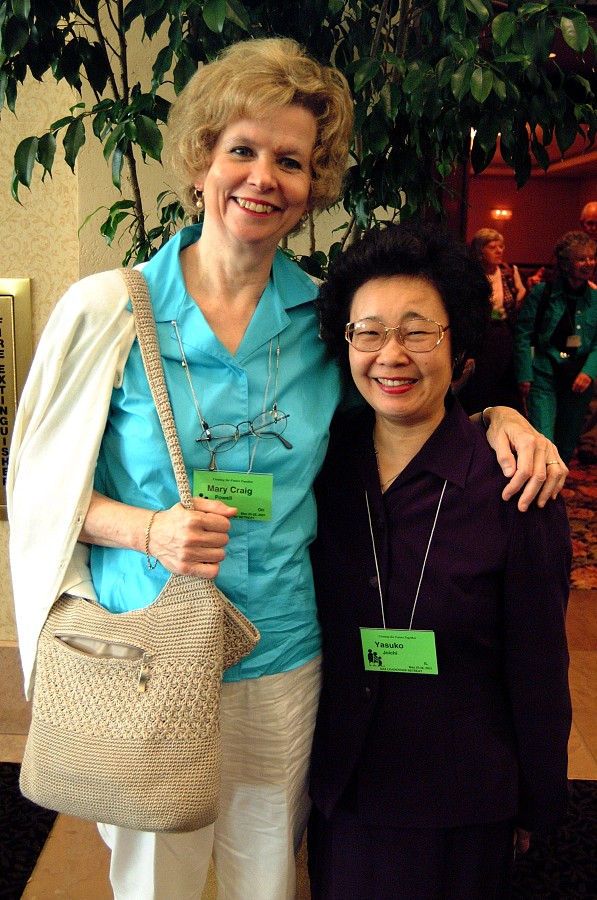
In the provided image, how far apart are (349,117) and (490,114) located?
40 centimetres

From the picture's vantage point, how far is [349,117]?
57.7 inches

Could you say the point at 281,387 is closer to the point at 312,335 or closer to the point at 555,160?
the point at 312,335

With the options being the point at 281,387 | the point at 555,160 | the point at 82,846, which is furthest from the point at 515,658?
the point at 555,160

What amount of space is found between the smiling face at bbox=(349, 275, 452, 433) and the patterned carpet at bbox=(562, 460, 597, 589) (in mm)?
2861

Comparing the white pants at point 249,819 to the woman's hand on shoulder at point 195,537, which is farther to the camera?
the white pants at point 249,819

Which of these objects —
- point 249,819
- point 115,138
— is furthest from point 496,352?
point 249,819

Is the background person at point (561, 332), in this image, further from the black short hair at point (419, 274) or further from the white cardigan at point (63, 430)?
the white cardigan at point (63, 430)

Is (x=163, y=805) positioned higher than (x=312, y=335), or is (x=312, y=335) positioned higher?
(x=312, y=335)

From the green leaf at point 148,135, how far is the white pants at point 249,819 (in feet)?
3.61

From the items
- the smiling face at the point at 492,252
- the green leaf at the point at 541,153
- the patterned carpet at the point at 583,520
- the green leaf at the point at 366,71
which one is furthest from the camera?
the smiling face at the point at 492,252

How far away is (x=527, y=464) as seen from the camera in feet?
4.21

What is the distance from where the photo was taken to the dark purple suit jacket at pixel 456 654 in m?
1.31

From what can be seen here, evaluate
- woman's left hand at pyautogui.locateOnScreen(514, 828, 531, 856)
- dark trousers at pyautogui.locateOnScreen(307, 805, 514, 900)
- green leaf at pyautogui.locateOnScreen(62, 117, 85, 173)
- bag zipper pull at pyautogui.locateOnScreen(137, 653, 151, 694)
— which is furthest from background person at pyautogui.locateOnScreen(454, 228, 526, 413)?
bag zipper pull at pyautogui.locateOnScreen(137, 653, 151, 694)

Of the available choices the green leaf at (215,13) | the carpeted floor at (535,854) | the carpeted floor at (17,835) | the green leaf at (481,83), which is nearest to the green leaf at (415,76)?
the green leaf at (481,83)
